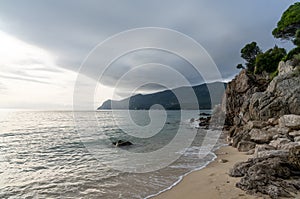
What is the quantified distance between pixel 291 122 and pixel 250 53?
138ft

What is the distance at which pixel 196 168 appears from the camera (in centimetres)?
1316

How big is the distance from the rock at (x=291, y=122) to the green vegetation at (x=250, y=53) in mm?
38988

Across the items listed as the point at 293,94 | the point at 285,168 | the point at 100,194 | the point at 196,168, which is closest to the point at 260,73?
the point at 293,94

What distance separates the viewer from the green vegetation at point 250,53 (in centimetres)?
5216

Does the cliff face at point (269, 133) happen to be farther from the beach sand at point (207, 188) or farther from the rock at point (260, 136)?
the beach sand at point (207, 188)

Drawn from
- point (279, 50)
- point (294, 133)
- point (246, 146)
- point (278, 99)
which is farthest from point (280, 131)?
point (279, 50)

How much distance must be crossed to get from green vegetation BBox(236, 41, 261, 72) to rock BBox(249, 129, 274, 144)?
3954 centimetres

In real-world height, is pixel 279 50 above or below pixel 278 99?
Answer: above

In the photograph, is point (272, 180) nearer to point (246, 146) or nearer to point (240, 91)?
point (246, 146)

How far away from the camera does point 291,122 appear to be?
16.3 meters

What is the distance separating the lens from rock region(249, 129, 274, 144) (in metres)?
16.2

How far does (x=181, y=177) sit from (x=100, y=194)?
15.0ft

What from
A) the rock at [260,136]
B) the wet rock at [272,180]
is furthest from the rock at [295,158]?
the rock at [260,136]

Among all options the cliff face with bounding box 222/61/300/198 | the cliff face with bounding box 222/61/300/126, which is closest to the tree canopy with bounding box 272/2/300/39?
the cliff face with bounding box 222/61/300/126
